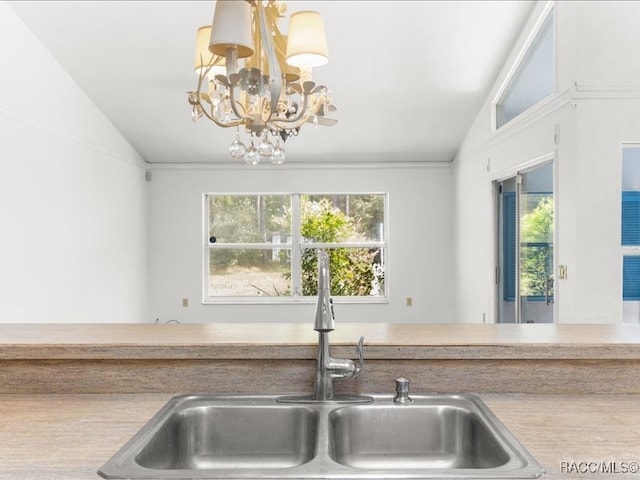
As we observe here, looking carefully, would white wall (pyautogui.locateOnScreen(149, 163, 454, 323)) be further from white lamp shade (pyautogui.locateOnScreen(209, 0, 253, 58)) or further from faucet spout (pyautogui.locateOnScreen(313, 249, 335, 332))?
faucet spout (pyautogui.locateOnScreen(313, 249, 335, 332))

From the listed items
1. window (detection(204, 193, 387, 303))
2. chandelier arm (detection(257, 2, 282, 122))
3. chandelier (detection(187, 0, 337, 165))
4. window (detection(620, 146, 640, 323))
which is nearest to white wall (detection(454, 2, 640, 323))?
window (detection(620, 146, 640, 323))

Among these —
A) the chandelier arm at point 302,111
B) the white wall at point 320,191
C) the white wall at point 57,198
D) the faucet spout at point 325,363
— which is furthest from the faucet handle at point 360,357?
the white wall at point 320,191

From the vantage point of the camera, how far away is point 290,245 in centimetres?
644

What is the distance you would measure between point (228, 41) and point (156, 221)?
510 centimetres

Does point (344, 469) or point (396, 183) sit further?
point (396, 183)

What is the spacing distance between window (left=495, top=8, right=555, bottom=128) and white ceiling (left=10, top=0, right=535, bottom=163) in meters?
0.17

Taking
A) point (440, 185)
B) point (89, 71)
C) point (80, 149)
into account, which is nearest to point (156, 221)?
point (80, 149)

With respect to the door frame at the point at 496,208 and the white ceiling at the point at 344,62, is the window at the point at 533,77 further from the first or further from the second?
the door frame at the point at 496,208

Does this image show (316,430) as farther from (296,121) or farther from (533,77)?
(533,77)

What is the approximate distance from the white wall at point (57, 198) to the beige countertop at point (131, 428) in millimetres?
2749

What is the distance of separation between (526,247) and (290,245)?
3.03 metres

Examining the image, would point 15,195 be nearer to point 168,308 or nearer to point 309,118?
point 309,118

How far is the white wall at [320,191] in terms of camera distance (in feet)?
20.9

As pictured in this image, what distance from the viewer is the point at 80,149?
4.67 meters
